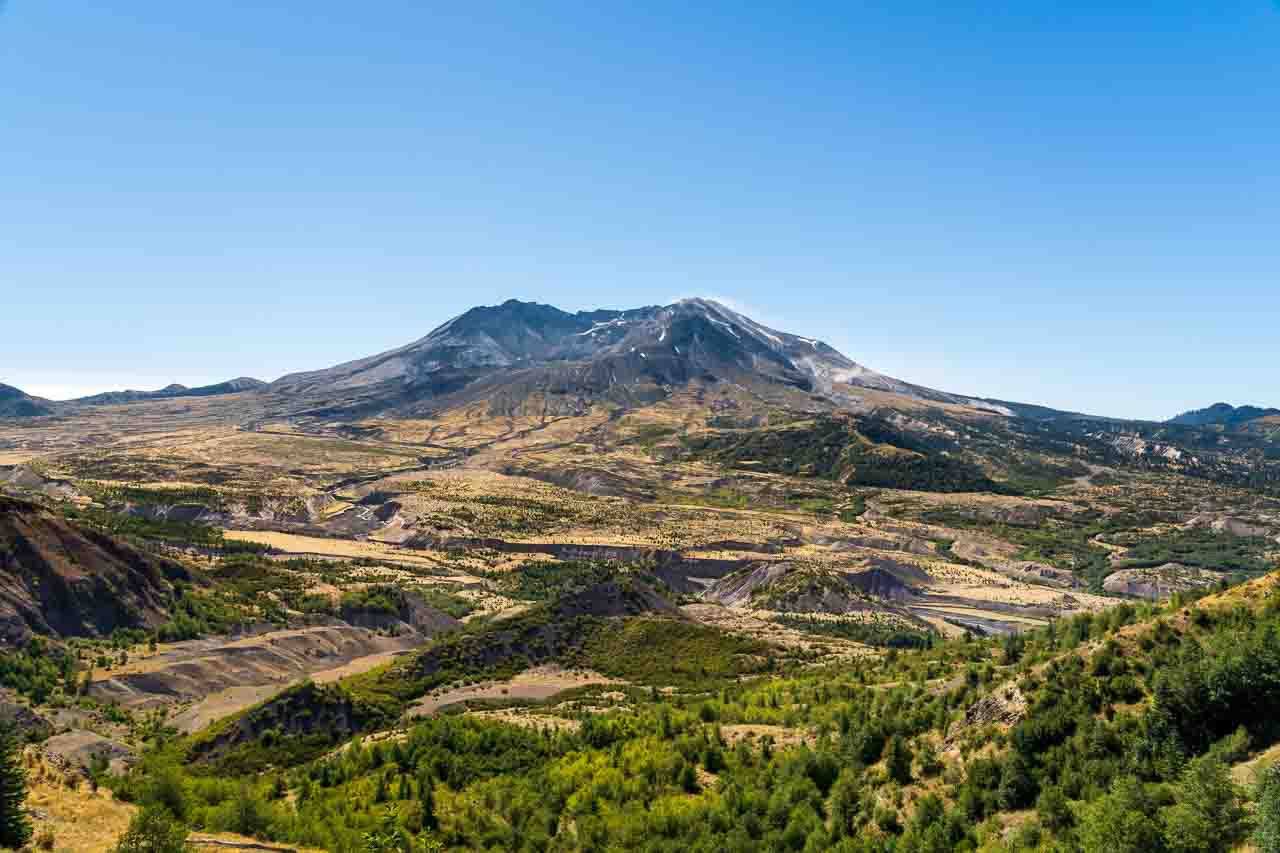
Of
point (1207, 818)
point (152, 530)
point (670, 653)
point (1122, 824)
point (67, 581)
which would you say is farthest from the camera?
point (152, 530)

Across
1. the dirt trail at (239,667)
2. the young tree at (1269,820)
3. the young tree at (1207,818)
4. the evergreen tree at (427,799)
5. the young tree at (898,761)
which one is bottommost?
the dirt trail at (239,667)

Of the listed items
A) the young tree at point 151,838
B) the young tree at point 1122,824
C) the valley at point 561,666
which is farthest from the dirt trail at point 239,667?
the young tree at point 1122,824

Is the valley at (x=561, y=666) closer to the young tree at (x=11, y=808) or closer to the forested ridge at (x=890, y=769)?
the forested ridge at (x=890, y=769)

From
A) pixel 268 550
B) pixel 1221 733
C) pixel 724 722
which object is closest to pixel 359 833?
pixel 724 722

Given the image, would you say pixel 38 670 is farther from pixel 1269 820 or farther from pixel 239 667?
pixel 1269 820

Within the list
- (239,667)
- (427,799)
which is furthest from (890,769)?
(239,667)

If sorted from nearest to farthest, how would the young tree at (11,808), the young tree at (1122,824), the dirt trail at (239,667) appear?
the young tree at (1122,824)
the young tree at (11,808)
the dirt trail at (239,667)

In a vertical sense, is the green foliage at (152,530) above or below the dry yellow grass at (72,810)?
below

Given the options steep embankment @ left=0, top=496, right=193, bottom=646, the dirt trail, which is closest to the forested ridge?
the dirt trail

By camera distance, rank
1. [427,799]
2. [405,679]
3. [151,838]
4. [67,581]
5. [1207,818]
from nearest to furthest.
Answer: [1207,818]
[151,838]
[427,799]
[405,679]
[67,581]

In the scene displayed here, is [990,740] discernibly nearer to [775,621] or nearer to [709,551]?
[775,621]
